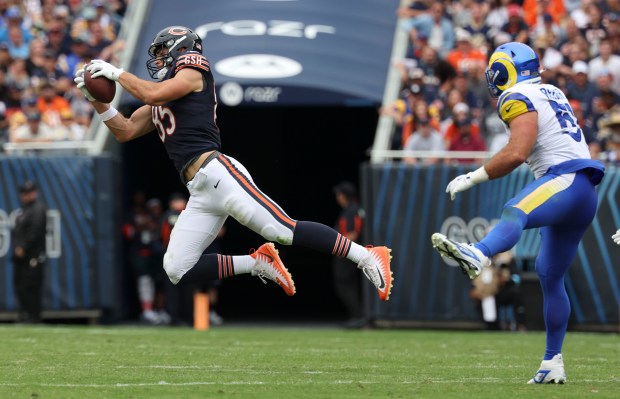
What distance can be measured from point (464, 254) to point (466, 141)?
8.15 metres

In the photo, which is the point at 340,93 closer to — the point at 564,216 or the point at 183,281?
the point at 183,281

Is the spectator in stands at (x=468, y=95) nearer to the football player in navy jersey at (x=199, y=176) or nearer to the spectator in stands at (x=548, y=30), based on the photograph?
the spectator in stands at (x=548, y=30)

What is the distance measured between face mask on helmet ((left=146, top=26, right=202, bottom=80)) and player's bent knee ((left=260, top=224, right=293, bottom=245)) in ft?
4.08

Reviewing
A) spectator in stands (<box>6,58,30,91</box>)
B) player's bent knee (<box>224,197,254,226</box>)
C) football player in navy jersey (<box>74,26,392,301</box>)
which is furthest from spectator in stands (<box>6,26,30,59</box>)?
player's bent knee (<box>224,197,254,226</box>)

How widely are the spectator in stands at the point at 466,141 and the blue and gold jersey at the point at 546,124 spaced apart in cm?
736

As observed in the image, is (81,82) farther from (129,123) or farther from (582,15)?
(582,15)

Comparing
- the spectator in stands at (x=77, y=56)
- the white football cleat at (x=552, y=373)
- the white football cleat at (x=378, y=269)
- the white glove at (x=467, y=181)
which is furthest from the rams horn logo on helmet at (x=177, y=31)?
the spectator in stands at (x=77, y=56)

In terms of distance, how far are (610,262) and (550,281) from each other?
23.9 feet

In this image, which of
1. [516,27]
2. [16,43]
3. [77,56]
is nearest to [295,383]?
[516,27]

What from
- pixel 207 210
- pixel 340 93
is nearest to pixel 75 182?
pixel 340 93

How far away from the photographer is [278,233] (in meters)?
7.52

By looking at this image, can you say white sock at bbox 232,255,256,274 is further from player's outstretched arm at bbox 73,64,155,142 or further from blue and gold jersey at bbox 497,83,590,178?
blue and gold jersey at bbox 497,83,590,178

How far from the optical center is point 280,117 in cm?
2048

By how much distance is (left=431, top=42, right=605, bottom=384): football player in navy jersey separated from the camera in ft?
21.3
